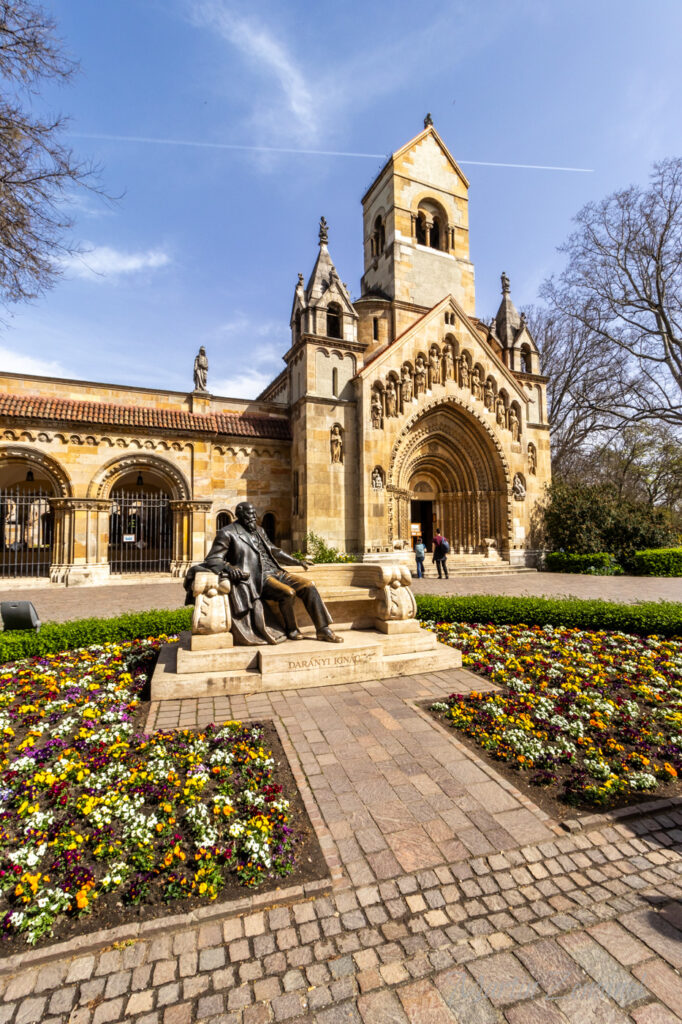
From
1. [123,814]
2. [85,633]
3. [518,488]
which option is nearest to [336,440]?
[518,488]

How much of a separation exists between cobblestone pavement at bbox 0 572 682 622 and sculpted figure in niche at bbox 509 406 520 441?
6731mm

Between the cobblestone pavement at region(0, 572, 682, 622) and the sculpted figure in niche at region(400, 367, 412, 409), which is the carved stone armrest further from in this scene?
the sculpted figure in niche at region(400, 367, 412, 409)

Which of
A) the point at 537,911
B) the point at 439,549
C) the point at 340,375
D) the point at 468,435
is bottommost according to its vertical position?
the point at 537,911

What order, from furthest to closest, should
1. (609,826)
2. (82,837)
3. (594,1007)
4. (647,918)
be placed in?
(609,826)
(82,837)
(647,918)
(594,1007)

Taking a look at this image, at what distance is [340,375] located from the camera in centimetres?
1791

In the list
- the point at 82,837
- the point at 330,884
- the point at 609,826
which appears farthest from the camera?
the point at 609,826

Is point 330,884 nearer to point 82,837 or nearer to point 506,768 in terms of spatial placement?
point 82,837

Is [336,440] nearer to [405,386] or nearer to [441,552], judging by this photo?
[405,386]

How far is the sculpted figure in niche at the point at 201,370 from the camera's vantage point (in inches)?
755

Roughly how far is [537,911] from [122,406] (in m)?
18.9

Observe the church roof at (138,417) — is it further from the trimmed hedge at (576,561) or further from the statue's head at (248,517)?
the trimmed hedge at (576,561)

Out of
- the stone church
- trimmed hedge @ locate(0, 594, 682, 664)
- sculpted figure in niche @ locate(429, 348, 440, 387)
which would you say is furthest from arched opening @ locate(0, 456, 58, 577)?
sculpted figure in niche @ locate(429, 348, 440, 387)

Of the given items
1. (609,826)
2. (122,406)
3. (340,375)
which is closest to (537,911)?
(609,826)

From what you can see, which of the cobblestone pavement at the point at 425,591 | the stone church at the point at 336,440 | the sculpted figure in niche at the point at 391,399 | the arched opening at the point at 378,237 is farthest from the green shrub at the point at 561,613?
the arched opening at the point at 378,237
